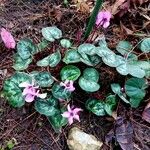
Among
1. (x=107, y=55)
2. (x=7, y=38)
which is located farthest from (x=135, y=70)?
(x=7, y=38)

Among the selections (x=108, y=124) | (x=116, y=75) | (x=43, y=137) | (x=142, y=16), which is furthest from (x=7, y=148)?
(x=142, y=16)

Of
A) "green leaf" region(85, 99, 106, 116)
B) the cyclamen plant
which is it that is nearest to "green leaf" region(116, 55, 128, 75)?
the cyclamen plant

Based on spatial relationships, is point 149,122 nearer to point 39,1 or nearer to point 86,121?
point 86,121

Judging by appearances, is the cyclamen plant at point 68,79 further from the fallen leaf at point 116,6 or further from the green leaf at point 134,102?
the fallen leaf at point 116,6

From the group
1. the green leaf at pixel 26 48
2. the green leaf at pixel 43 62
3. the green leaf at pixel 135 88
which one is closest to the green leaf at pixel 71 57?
the green leaf at pixel 43 62

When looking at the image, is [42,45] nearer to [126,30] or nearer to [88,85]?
[88,85]

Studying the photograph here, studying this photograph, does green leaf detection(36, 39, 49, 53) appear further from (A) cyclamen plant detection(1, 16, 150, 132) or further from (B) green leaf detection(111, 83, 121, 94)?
(B) green leaf detection(111, 83, 121, 94)
